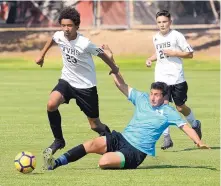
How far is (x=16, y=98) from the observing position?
23250mm

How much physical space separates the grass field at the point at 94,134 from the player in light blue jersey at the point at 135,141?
0.15 meters

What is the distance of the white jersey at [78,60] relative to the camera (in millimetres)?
13492

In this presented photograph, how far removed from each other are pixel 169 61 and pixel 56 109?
2.59 metres

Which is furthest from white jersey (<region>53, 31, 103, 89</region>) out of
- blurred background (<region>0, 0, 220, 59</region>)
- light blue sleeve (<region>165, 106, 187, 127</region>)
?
blurred background (<region>0, 0, 220, 59</region>)

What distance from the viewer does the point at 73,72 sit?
1369 cm

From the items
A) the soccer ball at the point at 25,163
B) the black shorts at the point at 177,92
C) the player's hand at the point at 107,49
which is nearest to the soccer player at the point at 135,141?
the soccer ball at the point at 25,163

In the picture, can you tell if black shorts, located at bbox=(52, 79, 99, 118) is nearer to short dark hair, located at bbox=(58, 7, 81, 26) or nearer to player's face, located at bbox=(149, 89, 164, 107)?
short dark hair, located at bbox=(58, 7, 81, 26)

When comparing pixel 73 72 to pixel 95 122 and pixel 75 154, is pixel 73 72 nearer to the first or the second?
pixel 95 122

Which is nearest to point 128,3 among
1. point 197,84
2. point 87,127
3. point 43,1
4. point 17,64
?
point 43,1

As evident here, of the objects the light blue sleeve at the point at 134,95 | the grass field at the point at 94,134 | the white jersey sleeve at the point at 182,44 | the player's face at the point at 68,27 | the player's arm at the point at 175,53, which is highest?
the player's face at the point at 68,27

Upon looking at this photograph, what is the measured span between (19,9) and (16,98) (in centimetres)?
2047

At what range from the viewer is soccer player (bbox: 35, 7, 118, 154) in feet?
43.7

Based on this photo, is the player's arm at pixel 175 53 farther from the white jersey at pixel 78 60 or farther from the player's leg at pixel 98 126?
the player's leg at pixel 98 126

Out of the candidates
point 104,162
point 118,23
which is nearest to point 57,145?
point 104,162
